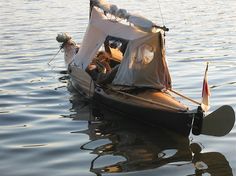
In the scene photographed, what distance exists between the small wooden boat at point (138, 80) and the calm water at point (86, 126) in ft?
1.73

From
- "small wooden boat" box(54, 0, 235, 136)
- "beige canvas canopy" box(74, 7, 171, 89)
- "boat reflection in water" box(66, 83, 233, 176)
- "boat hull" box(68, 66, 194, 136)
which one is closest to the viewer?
"boat reflection in water" box(66, 83, 233, 176)

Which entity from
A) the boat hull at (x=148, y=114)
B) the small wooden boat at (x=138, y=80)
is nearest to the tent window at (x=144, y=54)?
the small wooden boat at (x=138, y=80)

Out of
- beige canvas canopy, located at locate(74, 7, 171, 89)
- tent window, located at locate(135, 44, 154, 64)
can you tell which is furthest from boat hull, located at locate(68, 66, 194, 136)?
tent window, located at locate(135, 44, 154, 64)

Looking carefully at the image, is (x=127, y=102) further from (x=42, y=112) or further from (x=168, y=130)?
(x=42, y=112)

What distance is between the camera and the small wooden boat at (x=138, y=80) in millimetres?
13188

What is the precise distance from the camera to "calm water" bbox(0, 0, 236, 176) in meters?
11.8

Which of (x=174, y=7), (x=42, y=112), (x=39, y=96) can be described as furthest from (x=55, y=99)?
(x=174, y=7)

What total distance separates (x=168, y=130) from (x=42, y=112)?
480 centimetres

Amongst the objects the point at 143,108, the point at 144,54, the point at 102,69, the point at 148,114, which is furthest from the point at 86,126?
the point at 102,69

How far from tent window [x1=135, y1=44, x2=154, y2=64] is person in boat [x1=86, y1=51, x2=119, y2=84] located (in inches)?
41.2

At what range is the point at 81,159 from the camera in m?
12.3

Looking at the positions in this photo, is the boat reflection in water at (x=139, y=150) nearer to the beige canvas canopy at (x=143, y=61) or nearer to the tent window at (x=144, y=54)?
the beige canvas canopy at (x=143, y=61)

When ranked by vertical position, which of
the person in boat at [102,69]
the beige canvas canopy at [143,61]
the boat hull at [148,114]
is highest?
the beige canvas canopy at [143,61]

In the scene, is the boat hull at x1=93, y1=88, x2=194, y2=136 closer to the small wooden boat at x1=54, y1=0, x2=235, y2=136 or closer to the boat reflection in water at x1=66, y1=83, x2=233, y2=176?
the small wooden boat at x1=54, y1=0, x2=235, y2=136
